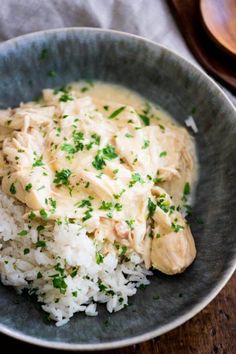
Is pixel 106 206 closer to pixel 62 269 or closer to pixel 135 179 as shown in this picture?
pixel 135 179

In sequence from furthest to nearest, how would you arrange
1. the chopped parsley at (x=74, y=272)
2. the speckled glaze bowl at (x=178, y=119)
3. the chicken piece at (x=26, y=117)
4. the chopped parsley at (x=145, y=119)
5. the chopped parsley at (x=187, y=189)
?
the chopped parsley at (x=145, y=119) → the chopped parsley at (x=187, y=189) → the chicken piece at (x=26, y=117) → the chopped parsley at (x=74, y=272) → the speckled glaze bowl at (x=178, y=119)

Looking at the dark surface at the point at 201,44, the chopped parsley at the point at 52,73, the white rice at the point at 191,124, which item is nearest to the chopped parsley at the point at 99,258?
the white rice at the point at 191,124

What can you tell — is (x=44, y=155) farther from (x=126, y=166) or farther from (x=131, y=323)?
(x=131, y=323)

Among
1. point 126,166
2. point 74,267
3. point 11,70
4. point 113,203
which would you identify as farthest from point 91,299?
point 11,70

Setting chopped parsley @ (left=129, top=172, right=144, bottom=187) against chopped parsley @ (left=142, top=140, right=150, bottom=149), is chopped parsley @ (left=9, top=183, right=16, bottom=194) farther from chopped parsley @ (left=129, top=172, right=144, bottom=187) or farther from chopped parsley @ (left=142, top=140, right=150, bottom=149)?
chopped parsley @ (left=142, top=140, right=150, bottom=149)

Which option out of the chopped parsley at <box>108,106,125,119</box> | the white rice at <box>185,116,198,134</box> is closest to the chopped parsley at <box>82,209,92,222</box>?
the chopped parsley at <box>108,106,125,119</box>

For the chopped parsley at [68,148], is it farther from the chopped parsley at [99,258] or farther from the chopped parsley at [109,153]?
the chopped parsley at [99,258]
